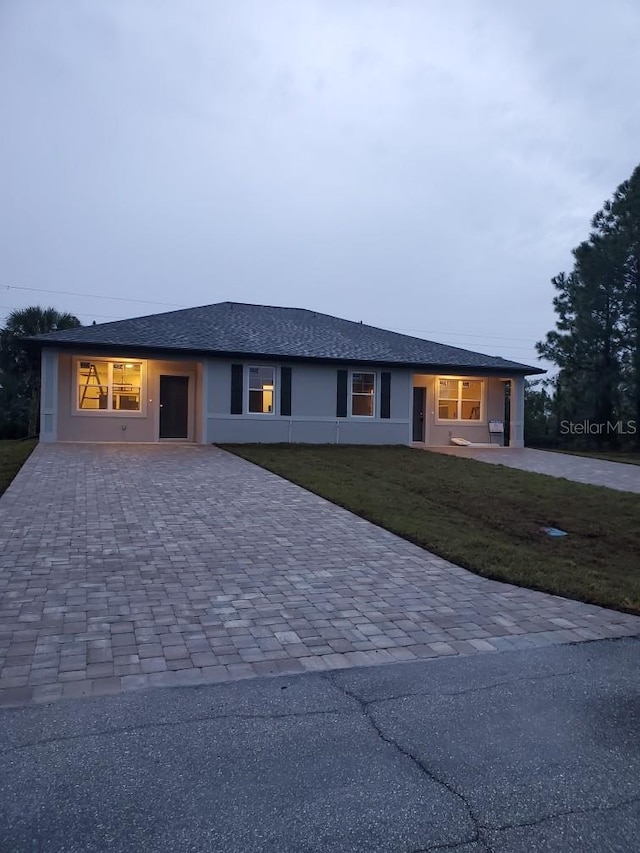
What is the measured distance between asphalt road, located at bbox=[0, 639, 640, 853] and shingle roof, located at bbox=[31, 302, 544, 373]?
16342mm

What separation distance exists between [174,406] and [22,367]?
31.1ft

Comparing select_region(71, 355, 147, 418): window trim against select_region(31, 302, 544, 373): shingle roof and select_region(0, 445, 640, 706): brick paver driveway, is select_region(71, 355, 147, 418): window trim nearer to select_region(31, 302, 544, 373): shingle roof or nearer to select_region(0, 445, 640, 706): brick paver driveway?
select_region(31, 302, 544, 373): shingle roof

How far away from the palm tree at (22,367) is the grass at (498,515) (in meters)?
12.6

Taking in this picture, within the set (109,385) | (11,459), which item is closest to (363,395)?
(109,385)

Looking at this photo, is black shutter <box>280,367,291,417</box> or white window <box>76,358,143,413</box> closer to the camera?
white window <box>76,358,143,413</box>

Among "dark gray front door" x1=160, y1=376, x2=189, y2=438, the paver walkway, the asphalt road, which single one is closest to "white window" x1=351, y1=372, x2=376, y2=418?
the paver walkway

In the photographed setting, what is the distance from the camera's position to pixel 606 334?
2653 centimetres

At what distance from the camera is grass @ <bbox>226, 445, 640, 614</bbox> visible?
7.03 meters

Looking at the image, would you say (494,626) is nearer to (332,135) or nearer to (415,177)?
(332,135)

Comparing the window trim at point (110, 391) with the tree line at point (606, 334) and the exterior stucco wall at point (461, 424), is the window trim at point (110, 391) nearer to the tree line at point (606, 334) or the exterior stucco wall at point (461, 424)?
the exterior stucco wall at point (461, 424)

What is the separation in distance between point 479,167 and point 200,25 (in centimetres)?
2075

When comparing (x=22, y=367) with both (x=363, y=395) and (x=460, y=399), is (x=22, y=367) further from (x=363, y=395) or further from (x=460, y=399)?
(x=460, y=399)

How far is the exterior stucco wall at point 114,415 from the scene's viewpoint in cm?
1928

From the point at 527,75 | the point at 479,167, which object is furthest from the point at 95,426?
the point at 479,167
